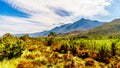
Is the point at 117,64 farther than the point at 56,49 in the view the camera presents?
No

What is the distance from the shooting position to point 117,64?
18.6 m

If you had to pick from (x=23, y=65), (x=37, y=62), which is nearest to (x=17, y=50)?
(x=37, y=62)

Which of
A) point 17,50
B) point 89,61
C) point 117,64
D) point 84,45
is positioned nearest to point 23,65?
point 17,50

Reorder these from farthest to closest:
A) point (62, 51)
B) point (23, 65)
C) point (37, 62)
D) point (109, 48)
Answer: point (62, 51), point (109, 48), point (37, 62), point (23, 65)

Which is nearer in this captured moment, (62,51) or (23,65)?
(23,65)

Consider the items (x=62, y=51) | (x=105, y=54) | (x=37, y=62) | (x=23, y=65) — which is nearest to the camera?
(x=23, y=65)

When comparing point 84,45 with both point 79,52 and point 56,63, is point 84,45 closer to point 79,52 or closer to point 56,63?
point 79,52

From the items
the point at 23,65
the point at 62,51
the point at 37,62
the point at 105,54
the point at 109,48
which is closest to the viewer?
the point at 23,65

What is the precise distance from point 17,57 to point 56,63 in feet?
13.6

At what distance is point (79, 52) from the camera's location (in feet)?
83.1

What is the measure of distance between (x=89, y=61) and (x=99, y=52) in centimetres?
398

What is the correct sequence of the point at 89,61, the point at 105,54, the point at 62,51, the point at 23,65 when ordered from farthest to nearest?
the point at 62,51
the point at 105,54
the point at 89,61
the point at 23,65

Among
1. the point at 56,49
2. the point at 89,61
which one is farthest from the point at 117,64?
the point at 56,49

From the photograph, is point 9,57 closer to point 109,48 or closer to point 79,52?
point 79,52
